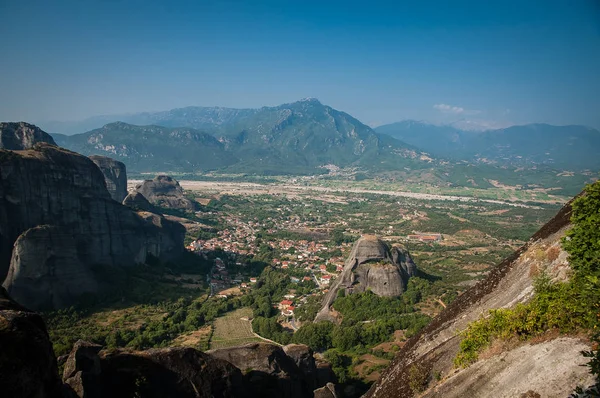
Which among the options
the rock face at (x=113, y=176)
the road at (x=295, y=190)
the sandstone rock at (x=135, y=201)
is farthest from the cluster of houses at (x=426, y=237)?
the road at (x=295, y=190)

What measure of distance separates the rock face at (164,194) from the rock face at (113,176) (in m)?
16.5

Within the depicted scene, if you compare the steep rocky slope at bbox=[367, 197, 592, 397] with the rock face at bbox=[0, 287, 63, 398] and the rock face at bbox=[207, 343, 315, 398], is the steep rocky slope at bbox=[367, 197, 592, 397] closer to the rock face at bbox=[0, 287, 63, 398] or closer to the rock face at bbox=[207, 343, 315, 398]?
the rock face at bbox=[207, 343, 315, 398]

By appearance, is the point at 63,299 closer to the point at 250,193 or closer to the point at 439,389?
the point at 439,389

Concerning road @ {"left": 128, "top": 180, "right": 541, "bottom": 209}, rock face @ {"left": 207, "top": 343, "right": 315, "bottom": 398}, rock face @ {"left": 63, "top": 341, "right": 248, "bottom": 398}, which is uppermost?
rock face @ {"left": 63, "top": 341, "right": 248, "bottom": 398}

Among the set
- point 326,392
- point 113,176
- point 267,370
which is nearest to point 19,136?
point 113,176

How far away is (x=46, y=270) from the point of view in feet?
112

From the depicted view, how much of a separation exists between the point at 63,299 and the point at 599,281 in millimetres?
39256

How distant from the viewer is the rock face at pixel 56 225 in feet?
109

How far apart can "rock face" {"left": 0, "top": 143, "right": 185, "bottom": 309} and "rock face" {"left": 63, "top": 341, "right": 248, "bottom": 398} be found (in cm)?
2380

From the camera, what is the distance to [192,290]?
46344 millimetres

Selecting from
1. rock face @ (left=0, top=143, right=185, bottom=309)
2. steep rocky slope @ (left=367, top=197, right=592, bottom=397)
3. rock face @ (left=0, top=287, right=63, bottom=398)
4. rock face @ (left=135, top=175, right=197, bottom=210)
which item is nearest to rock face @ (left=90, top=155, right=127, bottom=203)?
rock face @ (left=135, top=175, right=197, bottom=210)

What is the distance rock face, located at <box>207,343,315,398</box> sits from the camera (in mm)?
17891

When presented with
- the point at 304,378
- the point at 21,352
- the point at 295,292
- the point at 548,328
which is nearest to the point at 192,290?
the point at 295,292

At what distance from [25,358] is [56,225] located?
1368 inches
